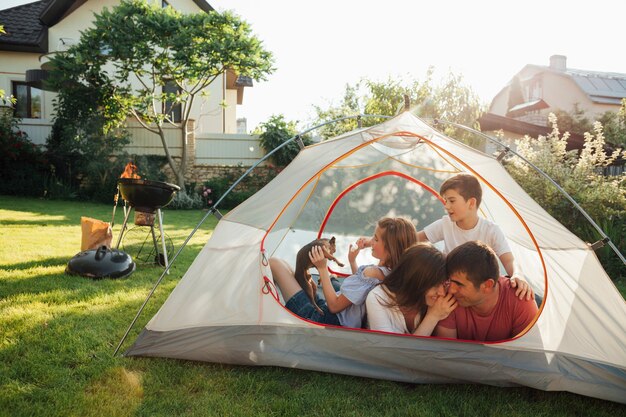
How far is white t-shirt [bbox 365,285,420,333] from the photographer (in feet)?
7.77

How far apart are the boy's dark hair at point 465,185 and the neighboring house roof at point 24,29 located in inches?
503

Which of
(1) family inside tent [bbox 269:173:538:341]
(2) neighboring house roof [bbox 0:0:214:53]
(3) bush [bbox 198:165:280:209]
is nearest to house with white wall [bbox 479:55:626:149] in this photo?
(3) bush [bbox 198:165:280:209]

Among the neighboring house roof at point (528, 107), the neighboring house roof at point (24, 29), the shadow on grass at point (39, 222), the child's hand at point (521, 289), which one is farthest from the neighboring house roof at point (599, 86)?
the child's hand at point (521, 289)

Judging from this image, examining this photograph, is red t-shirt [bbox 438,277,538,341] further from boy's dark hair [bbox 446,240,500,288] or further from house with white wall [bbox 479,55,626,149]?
house with white wall [bbox 479,55,626,149]

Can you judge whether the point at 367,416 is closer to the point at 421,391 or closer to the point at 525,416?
the point at 421,391

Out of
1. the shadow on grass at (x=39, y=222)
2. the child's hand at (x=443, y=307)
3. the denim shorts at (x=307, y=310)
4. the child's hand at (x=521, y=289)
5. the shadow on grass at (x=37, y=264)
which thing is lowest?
the shadow on grass at (x=39, y=222)

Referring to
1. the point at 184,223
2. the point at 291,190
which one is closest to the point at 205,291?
the point at 291,190

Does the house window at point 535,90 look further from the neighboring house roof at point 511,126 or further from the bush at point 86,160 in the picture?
the bush at point 86,160

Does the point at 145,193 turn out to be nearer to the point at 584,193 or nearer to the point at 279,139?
the point at 584,193

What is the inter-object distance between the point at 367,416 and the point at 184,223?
243 inches

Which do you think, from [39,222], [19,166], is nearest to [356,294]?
[39,222]

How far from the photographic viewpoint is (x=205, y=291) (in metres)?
2.59

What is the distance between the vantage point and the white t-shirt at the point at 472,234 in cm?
285

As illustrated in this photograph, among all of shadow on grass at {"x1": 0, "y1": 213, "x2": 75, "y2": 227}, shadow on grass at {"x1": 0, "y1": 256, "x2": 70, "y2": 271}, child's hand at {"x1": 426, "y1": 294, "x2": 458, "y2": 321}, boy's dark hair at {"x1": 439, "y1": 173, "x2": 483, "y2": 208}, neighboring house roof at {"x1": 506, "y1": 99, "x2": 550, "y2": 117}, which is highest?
neighboring house roof at {"x1": 506, "y1": 99, "x2": 550, "y2": 117}
